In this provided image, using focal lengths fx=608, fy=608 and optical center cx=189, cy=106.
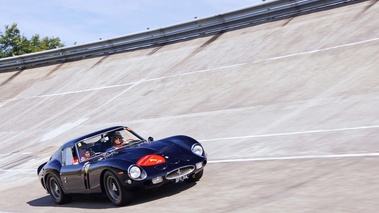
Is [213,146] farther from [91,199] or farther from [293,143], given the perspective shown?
[91,199]

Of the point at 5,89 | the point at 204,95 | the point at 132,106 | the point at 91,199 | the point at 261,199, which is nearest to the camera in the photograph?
the point at 261,199

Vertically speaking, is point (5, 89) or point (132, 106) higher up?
point (5, 89)

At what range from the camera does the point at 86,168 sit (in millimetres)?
10227

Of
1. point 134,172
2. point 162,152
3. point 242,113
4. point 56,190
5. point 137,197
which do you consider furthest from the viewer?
point 242,113

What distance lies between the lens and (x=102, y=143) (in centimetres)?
1081

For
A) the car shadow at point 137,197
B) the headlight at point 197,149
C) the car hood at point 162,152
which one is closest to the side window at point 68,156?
the car shadow at point 137,197

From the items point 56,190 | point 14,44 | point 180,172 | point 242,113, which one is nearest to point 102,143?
point 56,190

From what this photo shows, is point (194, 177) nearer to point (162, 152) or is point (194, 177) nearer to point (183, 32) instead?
point (162, 152)

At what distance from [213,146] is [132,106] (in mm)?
8088

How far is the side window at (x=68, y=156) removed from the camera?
10914 millimetres

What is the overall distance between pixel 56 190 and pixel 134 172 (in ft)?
9.91

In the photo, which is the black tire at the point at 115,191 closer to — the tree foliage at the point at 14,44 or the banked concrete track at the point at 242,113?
the banked concrete track at the point at 242,113

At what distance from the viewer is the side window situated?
10914 millimetres

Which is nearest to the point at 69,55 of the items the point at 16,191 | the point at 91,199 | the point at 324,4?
the point at 324,4
